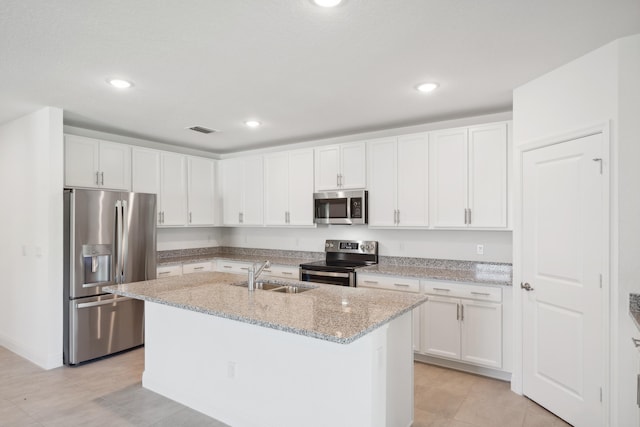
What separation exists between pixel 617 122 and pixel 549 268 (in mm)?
1107

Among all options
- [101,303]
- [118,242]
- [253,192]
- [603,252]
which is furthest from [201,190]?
[603,252]

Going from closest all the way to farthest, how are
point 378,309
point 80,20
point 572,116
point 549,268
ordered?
1. point 80,20
2. point 378,309
3. point 572,116
4. point 549,268

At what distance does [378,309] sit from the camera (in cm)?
222

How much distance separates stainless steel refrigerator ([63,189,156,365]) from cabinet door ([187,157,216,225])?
1031 millimetres

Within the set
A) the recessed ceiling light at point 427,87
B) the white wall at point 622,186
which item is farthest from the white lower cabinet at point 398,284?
the recessed ceiling light at point 427,87

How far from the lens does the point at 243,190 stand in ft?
18.2

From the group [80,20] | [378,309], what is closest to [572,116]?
[378,309]

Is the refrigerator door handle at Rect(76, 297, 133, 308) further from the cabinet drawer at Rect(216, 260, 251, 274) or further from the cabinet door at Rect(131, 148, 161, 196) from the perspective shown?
the cabinet drawer at Rect(216, 260, 251, 274)

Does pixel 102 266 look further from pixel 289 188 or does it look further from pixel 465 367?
pixel 465 367

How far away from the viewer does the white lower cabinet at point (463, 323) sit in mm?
3371

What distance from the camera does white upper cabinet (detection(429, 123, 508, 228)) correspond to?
3.58 m

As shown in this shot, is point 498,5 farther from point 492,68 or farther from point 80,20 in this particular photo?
point 80,20

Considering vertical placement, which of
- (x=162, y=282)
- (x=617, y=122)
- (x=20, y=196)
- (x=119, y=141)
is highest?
(x=119, y=141)

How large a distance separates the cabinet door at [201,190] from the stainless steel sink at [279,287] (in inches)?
100
